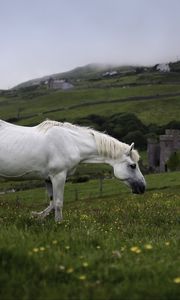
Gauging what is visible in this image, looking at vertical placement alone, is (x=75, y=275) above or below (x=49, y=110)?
above

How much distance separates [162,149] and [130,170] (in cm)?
11043

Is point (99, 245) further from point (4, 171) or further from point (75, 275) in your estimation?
point (4, 171)

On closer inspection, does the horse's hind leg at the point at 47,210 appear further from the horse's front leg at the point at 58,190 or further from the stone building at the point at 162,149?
the stone building at the point at 162,149

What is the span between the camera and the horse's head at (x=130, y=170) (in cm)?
1388

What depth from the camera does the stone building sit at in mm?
122875

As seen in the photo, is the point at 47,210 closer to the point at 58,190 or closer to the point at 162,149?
the point at 58,190

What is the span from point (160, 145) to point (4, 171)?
11301 centimetres

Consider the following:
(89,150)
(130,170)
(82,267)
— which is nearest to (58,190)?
(89,150)

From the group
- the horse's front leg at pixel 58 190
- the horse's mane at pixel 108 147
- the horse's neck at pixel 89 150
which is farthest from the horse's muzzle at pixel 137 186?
the horse's front leg at pixel 58 190

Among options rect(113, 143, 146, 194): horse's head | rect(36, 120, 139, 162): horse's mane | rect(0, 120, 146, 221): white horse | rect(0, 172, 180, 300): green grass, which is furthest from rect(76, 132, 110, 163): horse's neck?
rect(0, 172, 180, 300): green grass

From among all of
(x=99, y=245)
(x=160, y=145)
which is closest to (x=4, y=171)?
(x=99, y=245)

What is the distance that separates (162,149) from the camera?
123062 millimetres

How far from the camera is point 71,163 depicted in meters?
12.9

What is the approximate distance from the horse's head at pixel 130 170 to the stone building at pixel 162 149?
108438mm
